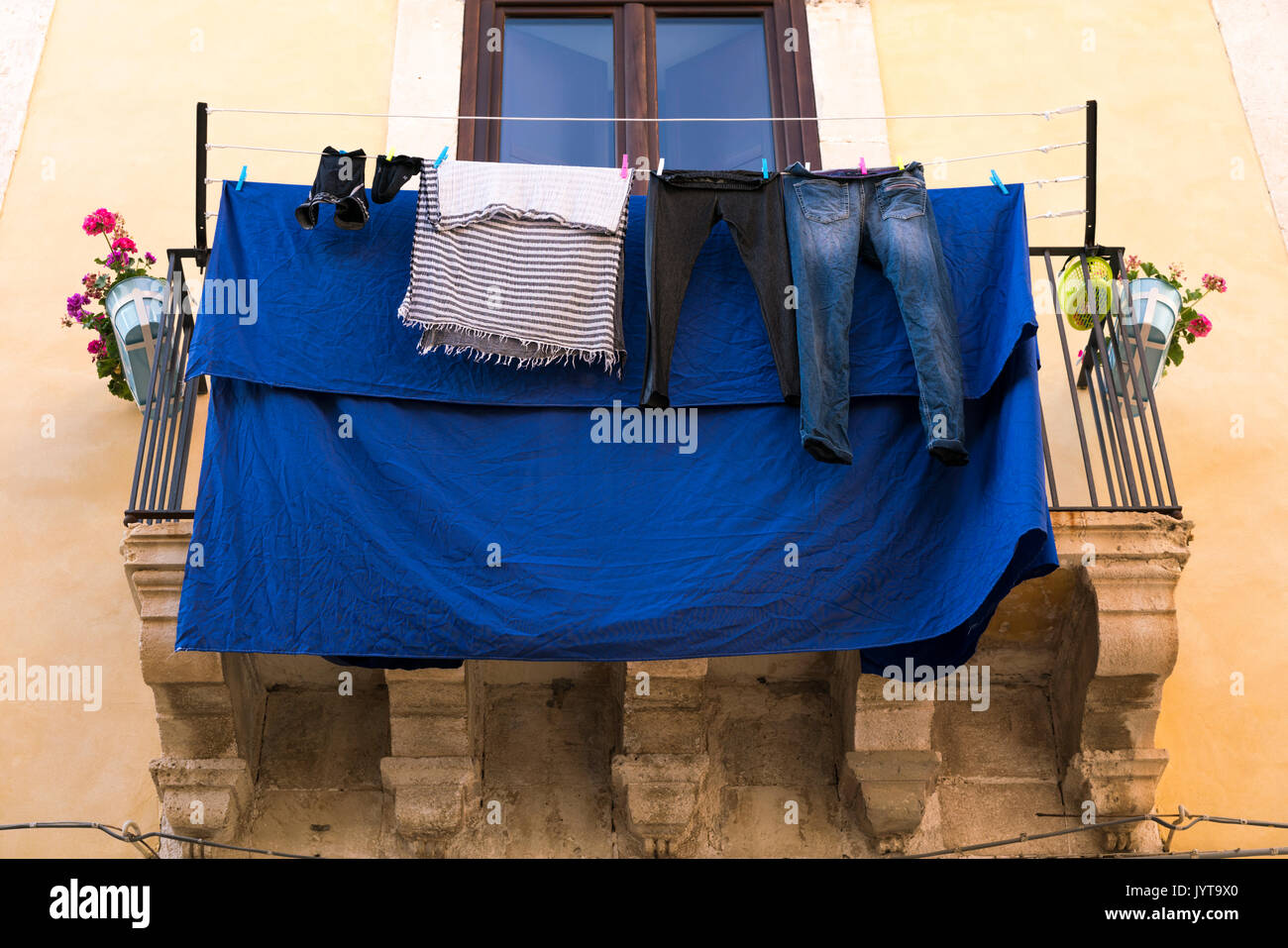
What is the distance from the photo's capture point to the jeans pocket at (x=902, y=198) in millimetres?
5746

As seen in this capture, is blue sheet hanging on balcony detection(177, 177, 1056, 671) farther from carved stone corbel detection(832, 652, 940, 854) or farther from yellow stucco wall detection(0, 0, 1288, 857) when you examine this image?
yellow stucco wall detection(0, 0, 1288, 857)

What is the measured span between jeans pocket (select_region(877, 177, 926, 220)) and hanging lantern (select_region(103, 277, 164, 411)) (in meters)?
2.70

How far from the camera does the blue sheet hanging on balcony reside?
514 centimetres

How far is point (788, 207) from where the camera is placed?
5.76 metres

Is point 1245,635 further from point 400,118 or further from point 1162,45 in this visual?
point 400,118

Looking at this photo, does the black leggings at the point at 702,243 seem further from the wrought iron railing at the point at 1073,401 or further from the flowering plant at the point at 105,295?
the flowering plant at the point at 105,295

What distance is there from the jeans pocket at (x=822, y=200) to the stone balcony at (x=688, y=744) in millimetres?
1284

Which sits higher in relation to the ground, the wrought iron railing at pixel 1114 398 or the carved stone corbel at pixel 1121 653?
the wrought iron railing at pixel 1114 398

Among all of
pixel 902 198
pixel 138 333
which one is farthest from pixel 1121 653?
pixel 138 333

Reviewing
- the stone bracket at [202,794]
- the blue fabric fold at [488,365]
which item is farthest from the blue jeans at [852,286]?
the stone bracket at [202,794]

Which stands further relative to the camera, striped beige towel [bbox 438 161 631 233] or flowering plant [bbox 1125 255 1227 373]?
flowering plant [bbox 1125 255 1227 373]

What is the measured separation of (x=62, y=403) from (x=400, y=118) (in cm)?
187

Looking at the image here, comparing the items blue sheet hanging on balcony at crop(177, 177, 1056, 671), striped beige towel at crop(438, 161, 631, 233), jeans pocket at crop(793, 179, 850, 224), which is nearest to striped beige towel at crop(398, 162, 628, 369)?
striped beige towel at crop(438, 161, 631, 233)
